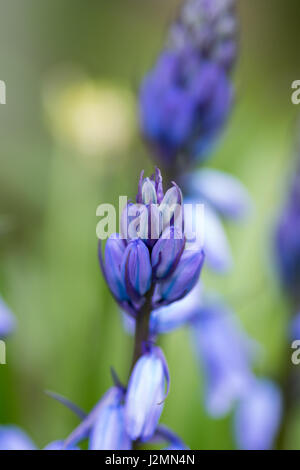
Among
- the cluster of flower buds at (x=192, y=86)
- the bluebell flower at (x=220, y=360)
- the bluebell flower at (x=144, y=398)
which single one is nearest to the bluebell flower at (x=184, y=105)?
the cluster of flower buds at (x=192, y=86)

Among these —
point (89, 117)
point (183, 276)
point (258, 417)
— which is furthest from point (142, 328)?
point (89, 117)

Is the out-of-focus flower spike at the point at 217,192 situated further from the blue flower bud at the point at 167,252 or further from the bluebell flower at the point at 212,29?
the blue flower bud at the point at 167,252

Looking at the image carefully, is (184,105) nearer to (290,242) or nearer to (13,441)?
(290,242)

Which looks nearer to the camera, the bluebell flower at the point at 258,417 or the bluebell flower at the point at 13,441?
the bluebell flower at the point at 13,441

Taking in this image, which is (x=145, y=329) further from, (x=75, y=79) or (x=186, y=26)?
(x=75, y=79)

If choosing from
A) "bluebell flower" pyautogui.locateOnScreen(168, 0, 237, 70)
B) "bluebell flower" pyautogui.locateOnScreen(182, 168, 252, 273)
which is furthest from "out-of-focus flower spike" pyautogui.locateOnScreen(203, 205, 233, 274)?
"bluebell flower" pyautogui.locateOnScreen(168, 0, 237, 70)

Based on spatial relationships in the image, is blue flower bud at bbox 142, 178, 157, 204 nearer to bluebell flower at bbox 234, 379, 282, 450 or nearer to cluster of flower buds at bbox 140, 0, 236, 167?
cluster of flower buds at bbox 140, 0, 236, 167
